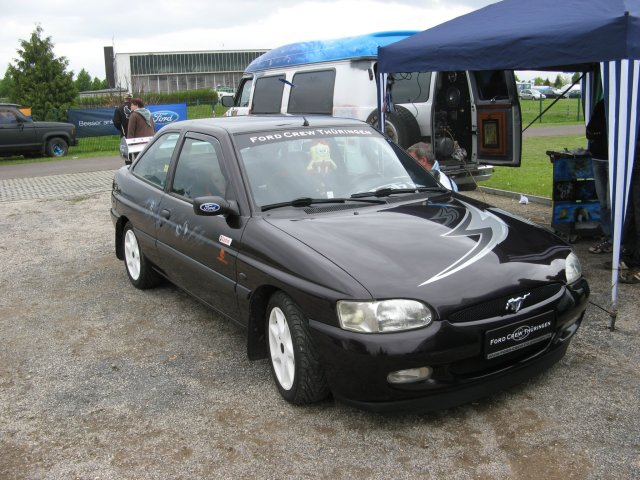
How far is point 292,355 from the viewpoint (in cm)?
354

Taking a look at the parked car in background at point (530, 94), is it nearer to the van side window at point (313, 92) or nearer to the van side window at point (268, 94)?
the van side window at point (268, 94)

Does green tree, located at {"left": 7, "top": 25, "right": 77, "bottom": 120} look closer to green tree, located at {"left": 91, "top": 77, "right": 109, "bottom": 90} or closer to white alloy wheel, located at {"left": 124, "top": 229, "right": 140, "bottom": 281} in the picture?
white alloy wheel, located at {"left": 124, "top": 229, "right": 140, "bottom": 281}

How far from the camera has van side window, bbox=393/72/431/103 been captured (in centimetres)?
941

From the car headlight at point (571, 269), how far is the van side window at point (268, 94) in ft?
25.8

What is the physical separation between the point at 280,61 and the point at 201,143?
6.78 m

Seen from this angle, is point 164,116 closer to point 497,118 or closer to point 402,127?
point 402,127

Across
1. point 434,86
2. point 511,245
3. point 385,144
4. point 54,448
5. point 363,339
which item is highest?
point 434,86

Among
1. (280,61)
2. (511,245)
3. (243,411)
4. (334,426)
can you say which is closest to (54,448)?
(243,411)

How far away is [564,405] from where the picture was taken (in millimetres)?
3518

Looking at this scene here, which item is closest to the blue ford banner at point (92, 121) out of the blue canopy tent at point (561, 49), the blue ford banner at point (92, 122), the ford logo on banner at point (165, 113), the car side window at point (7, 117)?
the blue ford banner at point (92, 122)

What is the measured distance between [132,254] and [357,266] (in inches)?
133

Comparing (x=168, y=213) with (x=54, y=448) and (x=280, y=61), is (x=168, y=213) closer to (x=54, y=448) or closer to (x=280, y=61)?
(x=54, y=448)

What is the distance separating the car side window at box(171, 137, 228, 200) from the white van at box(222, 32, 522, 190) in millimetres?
4620

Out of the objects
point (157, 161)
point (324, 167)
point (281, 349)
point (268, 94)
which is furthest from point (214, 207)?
point (268, 94)
